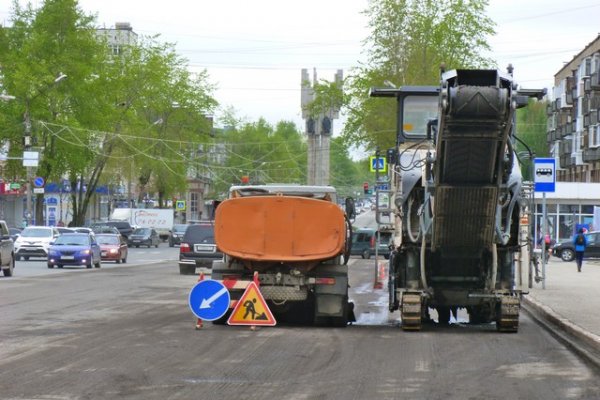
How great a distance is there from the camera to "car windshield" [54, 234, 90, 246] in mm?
Result: 49188

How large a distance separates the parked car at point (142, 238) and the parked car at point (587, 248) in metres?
31.4

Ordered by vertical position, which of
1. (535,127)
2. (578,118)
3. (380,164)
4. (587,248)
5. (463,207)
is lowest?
(587,248)

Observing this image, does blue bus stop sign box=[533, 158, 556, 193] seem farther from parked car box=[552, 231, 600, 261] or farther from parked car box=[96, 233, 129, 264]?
parked car box=[552, 231, 600, 261]

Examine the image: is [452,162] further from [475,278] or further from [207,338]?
[207,338]

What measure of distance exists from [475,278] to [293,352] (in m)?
4.75

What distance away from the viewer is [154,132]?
→ 101250 millimetres

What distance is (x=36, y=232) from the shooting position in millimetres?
58438

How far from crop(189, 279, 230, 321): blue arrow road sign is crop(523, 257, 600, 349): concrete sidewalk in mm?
5210

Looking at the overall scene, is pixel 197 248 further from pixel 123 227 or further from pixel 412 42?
pixel 123 227

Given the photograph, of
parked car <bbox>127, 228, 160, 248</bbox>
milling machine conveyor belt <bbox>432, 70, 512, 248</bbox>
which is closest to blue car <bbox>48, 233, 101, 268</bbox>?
milling machine conveyor belt <bbox>432, 70, 512, 248</bbox>

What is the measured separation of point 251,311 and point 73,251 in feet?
98.1

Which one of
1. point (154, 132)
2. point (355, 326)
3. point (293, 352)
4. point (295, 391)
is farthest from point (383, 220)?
point (154, 132)

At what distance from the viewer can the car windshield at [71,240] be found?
49.2m

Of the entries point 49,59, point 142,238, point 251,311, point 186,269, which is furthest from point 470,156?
point 142,238
